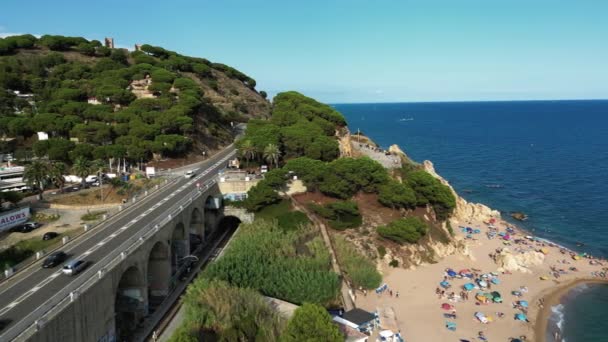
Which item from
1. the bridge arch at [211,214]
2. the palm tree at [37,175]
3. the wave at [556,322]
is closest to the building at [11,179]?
the palm tree at [37,175]

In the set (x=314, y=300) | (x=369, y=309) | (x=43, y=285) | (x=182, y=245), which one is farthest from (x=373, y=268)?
(x=43, y=285)

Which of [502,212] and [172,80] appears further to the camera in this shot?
[172,80]

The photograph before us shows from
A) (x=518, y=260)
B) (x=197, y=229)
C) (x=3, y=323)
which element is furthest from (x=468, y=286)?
(x=3, y=323)

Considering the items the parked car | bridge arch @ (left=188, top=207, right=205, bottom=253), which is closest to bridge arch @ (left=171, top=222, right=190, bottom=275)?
bridge arch @ (left=188, top=207, right=205, bottom=253)

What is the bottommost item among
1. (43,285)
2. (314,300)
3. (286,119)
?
(314,300)

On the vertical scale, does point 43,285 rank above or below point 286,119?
below

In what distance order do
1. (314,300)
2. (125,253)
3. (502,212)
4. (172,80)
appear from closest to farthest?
(125,253) → (314,300) → (502,212) → (172,80)

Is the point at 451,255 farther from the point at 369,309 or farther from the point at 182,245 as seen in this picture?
the point at 182,245
